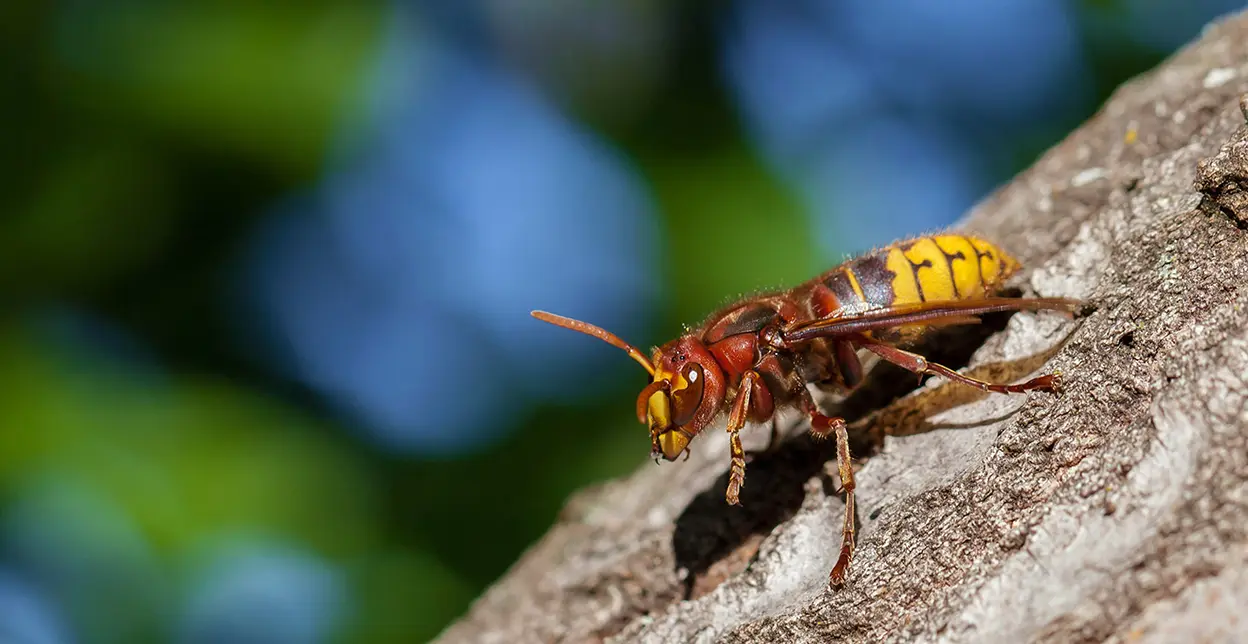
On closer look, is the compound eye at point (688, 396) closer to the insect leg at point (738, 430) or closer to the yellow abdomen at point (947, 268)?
the insect leg at point (738, 430)

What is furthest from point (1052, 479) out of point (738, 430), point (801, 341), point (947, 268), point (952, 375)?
point (801, 341)

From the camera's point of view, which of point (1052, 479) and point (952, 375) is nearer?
point (1052, 479)

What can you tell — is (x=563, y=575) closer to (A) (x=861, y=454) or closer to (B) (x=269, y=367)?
(A) (x=861, y=454)

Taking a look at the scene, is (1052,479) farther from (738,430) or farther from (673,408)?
(673,408)

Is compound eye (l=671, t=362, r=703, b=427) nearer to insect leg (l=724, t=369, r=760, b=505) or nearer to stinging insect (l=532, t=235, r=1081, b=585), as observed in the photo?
stinging insect (l=532, t=235, r=1081, b=585)

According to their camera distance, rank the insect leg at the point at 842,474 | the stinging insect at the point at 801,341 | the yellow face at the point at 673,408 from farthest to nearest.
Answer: the yellow face at the point at 673,408 → the stinging insect at the point at 801,341 → the insect leg at the point at 842,474

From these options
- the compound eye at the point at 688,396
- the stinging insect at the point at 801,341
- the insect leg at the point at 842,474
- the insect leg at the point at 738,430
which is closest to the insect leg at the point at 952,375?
the stinging insect at the point at 801,341
